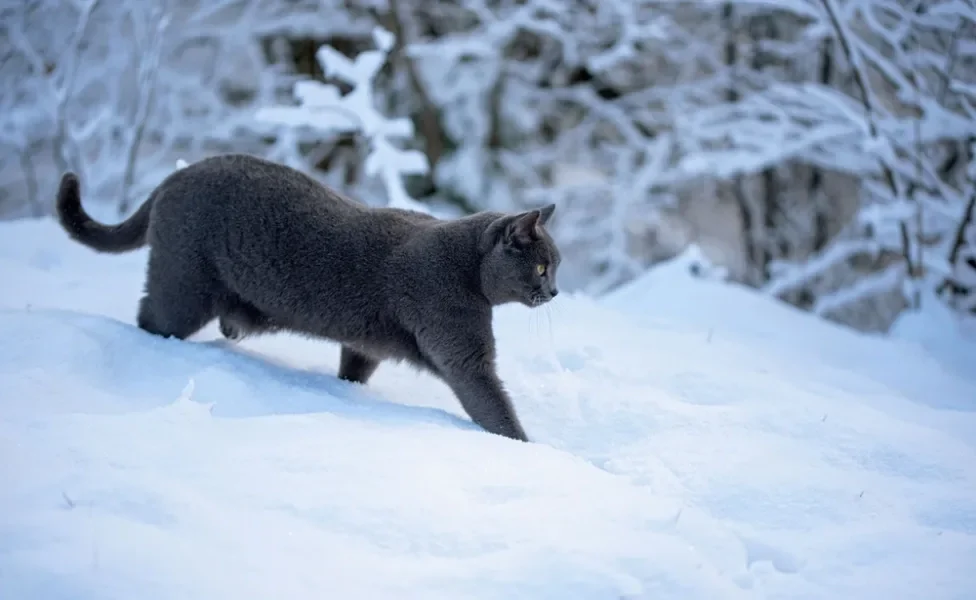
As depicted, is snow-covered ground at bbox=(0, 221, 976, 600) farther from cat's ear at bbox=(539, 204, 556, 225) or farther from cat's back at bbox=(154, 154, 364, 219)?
cat's ear at bbox=(539, 204, 556, 225)

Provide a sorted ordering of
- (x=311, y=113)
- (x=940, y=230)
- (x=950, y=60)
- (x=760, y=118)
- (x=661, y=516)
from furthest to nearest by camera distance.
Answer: (x=760, y=118)
(x=940, y=230)
(x=950, y=60)
(x=311, y=113)
(x=661, y=516)

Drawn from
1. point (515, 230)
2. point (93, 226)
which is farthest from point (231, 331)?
point (515, 230)

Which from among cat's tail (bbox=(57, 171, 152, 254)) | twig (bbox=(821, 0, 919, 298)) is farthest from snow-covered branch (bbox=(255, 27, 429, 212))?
twig (bbox=(821, 0, 919, 298))

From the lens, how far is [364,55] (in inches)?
232

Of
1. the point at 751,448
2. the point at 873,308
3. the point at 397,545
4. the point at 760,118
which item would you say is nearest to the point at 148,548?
the point at 397,545

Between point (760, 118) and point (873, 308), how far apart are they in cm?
326

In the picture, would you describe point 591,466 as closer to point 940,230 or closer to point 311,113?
point 311,113

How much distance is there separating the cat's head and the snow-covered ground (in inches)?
17.7

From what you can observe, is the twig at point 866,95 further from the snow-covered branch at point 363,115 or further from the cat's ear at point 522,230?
the cat's ear at point 522,230

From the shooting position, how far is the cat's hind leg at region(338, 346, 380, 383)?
3.42 meters

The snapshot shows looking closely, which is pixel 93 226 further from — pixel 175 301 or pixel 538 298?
pixel 538 298

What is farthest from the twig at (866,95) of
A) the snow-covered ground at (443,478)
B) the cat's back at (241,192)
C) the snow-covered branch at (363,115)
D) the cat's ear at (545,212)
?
the cat's back at (241,192)

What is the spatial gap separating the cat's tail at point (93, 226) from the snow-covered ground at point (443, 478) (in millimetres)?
325

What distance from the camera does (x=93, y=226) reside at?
3.57 meters
